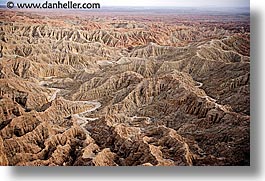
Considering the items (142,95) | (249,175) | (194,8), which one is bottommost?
(249,175)

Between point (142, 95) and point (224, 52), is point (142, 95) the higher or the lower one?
the lower one

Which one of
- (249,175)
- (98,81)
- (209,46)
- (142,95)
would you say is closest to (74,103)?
(98,81)

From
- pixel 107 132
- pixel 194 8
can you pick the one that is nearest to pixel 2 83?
pixel 107 132

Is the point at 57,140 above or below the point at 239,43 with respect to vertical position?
below

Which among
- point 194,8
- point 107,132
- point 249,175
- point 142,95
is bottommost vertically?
point 249,175

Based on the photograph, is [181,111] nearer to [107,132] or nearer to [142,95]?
[142,95]

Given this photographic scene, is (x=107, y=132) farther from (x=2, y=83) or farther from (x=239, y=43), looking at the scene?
(x=239, y=43)
